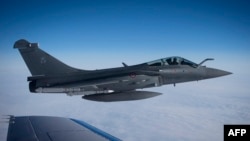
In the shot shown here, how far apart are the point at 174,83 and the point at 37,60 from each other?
6424 millimetres

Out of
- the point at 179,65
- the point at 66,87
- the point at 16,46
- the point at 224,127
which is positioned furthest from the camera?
the point at 179,65

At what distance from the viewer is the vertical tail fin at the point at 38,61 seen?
7.76 m

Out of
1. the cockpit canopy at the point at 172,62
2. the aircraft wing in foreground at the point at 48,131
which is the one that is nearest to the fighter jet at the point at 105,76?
the cockpit canopy at the point at 172,62

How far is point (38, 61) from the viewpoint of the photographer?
7879mm

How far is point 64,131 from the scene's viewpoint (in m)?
7.96

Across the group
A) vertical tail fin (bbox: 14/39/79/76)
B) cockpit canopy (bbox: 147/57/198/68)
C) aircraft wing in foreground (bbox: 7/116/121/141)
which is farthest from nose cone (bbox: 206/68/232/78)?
vertical tail fin (bbox: 14/39/79/76)

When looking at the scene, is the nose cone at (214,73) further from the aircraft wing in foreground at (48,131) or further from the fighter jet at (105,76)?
the aircraft wing in foreground at (48,131)

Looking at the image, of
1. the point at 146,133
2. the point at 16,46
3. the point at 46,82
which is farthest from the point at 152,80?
the point at 146,133

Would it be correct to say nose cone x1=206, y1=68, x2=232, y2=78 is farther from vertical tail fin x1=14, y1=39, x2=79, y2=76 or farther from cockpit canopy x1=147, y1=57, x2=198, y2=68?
vertical tail fin x1=14, y1=39, x2=79, y2=76

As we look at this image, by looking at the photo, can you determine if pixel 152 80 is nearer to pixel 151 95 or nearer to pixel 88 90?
pixel 151 95

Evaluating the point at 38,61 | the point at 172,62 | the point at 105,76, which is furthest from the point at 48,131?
the point at 172,62

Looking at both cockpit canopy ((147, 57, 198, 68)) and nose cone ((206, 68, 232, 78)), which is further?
nose cone ((206, 68, 232, 78))

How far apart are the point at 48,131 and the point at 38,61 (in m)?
3.16

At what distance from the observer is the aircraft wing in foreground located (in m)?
6.96
